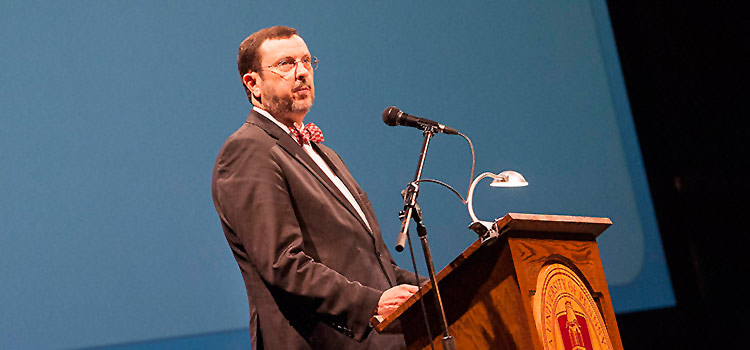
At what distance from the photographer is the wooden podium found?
4.87 feet

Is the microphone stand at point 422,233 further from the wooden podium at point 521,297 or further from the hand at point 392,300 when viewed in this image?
the hand at point 392,300

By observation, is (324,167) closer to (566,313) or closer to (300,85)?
(300,85)

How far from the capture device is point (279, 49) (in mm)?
2252

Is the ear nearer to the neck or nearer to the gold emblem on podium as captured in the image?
the neck

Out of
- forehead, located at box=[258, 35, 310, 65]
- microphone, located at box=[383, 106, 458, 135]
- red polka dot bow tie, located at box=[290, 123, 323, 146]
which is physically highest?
forehead, located at box=[258, 35, 310, 65]

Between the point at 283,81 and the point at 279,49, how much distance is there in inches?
4.1

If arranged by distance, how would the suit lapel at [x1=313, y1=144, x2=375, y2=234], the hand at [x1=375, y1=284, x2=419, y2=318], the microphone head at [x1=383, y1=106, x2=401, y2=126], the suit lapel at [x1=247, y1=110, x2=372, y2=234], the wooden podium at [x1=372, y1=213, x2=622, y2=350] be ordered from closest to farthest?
the wooden podium at [x1=372, y1=213, x2=622, y2=350]
the hand at [x1=375, y1=284, x2=419, y2=318]
the microphone head at [x1=383, y1=106, x2=401, y2=126]
the suit lapel at [x1=247, y1=110, x2=372, y2=234]
the suit lapel at [x1=313, y1=144, x2=375, y2=234]

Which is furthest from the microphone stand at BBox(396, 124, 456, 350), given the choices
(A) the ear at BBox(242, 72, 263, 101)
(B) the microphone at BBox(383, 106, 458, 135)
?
(A) the ear at BBox(242, 72, 263, 101)

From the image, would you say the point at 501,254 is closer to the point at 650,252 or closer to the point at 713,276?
the point at 650,252

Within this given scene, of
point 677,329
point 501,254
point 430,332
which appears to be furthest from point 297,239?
point 677,329

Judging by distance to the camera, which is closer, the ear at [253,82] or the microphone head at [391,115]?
the microphone head at [391,115]

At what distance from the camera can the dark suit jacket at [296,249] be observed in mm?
1813

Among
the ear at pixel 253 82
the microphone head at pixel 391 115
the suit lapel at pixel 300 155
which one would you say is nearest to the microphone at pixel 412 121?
the microphone head at pixel 391 115

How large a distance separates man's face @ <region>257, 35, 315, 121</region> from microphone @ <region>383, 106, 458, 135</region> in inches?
16.9
